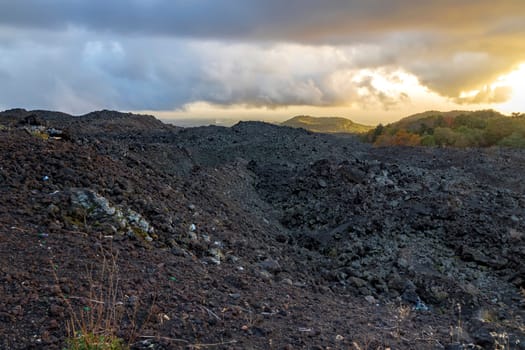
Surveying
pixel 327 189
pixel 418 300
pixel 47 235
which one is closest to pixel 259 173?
pixel 327 189

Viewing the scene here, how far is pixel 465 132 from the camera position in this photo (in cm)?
2636

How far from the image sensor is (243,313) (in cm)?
387

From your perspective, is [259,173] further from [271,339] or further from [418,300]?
[271,339]

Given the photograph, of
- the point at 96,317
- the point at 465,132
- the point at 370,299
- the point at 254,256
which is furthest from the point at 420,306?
the point at 465,132

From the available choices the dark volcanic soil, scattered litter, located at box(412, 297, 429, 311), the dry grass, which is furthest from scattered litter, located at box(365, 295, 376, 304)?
the dry grass

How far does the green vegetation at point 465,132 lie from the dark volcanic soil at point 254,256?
14.0 m

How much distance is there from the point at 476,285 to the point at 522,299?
1.83 ft

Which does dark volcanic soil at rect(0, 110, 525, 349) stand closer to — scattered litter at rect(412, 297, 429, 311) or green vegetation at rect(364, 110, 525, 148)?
scattered litter at rect(412, 297, 429, 311)

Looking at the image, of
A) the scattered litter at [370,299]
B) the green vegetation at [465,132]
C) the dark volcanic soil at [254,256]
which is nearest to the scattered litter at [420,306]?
the dark volcanic soil at [254,256]

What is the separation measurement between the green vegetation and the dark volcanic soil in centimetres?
1398

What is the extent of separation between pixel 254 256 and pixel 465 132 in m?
23.4

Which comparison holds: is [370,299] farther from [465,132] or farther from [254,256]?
[465,132]

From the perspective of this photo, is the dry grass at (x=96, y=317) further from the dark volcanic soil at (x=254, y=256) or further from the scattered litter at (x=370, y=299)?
the scattered litter at (x=370, y=299)

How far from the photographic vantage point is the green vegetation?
24.5 m
